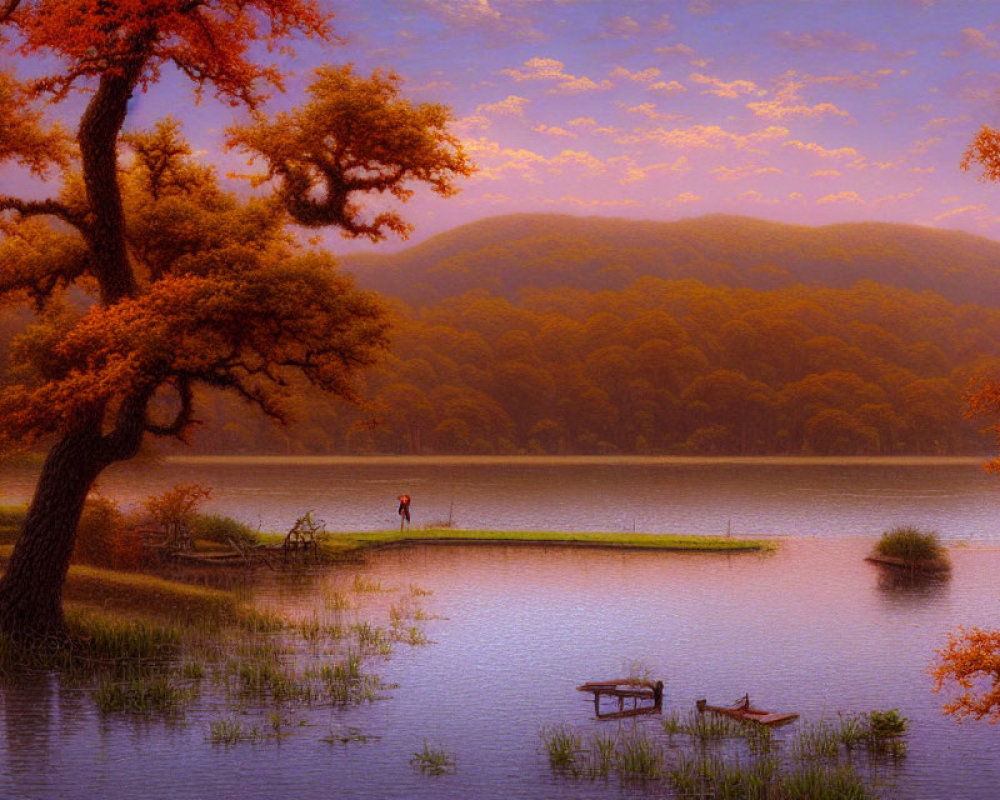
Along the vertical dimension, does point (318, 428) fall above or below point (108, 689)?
above

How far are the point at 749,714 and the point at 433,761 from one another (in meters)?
5.84

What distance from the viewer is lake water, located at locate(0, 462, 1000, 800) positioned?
16.6 m

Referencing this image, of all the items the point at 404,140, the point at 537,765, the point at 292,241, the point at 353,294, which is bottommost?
the point at 537,765

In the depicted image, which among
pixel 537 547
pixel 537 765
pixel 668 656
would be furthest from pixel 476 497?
pixel 537 765

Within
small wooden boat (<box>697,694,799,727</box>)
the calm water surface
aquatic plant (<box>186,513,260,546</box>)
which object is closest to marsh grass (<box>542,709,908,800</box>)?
small wooden boat (<box>697,694,799,727</box>)

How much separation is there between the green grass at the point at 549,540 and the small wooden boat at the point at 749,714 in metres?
26.7

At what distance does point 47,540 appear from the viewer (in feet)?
80.5

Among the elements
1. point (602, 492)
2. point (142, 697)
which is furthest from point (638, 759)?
point (602, 492)

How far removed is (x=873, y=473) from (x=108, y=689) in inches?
5325

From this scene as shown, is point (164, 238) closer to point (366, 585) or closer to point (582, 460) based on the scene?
point (366, 585)

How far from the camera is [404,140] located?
2431cm

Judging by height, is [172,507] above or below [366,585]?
above

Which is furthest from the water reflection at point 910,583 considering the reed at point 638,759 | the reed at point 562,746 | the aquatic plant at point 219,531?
the aquatic plant at point 219,531

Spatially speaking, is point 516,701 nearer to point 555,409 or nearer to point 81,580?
point 81,580
